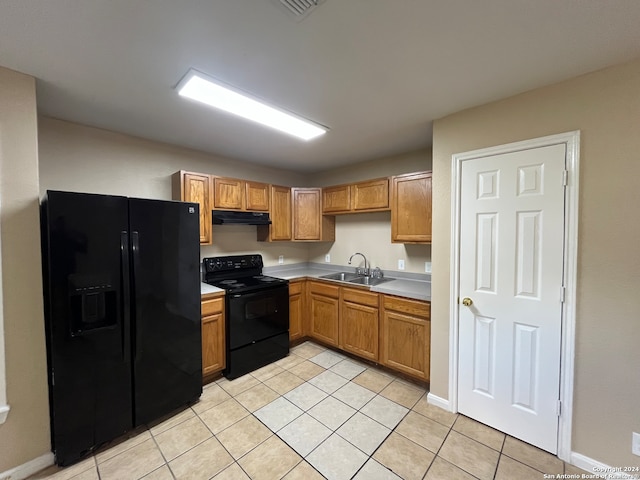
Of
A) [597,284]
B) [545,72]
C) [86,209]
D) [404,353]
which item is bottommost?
[404,353]

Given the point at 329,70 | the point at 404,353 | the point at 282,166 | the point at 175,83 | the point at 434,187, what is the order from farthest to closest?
1. the point at 282,166
2. the point at 404,353
3. the point at 434,187
4. the point at 175,83
5. the point at 329,70

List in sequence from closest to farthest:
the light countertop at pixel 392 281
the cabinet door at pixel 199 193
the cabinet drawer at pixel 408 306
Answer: the cabinet drawer at pixel 408 306 < the light countertop at pixel 392 281 < the cabinet door at pixel 199 193

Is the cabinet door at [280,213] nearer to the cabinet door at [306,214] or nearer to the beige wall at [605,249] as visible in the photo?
the cabinet door at [306,214]

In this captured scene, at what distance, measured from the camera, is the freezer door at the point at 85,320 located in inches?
64.7

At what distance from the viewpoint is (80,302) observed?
171 cm

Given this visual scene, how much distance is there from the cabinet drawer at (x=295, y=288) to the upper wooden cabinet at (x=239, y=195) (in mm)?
1038

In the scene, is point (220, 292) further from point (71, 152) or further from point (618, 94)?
point (618, 94)

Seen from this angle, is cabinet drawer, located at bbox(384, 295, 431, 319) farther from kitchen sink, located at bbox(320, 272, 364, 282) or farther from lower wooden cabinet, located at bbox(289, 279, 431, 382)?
kitchen sink, located at bbox(320, 272, 364, 282)

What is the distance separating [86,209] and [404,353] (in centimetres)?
289

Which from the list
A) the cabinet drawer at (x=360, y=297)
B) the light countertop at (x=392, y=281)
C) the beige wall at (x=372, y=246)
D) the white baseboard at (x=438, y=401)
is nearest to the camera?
the white baseboard at (x=438, y=401)

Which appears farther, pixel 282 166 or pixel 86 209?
pixel 282 166

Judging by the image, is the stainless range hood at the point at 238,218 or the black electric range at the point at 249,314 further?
the stainless range hood at the point at 238,218

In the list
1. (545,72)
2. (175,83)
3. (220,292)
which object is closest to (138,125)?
(175,83)

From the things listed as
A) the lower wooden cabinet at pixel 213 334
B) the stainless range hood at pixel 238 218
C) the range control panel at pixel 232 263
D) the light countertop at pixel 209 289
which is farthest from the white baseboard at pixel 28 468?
the stainless range hood at pixel 238 218
